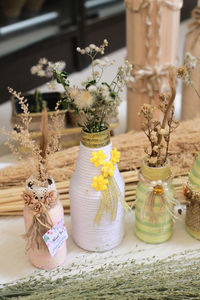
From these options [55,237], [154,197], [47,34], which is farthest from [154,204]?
[47,34]

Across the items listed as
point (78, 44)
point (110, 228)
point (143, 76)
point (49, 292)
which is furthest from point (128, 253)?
point (78, 44)

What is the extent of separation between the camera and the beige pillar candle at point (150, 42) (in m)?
1.22

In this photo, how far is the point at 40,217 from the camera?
0.80 metres

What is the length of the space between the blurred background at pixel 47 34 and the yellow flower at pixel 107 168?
1.05 meters

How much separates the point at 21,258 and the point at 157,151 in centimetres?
40

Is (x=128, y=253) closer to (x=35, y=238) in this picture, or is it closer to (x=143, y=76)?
(x=35, y=238)

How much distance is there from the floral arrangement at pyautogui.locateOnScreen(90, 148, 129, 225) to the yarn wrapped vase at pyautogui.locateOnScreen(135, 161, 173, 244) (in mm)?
56

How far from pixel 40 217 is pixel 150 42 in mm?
726

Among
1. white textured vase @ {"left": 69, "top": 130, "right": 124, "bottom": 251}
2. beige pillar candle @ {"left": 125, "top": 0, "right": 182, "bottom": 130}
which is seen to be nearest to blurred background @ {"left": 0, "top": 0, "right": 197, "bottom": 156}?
beige pillar candle @ {"left": 125, "top": 0, "right": 182, "bottom": 130}

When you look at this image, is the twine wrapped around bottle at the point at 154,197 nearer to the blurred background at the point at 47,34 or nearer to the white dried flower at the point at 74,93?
the white dried flower at the point at 74,93

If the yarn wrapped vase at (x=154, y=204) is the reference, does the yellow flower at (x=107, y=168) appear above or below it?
above

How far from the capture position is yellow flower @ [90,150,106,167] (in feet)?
2.61

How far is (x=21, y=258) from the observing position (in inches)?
35.4

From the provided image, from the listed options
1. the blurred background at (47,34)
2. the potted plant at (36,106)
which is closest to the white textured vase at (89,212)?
the potted plant at (36,106)
